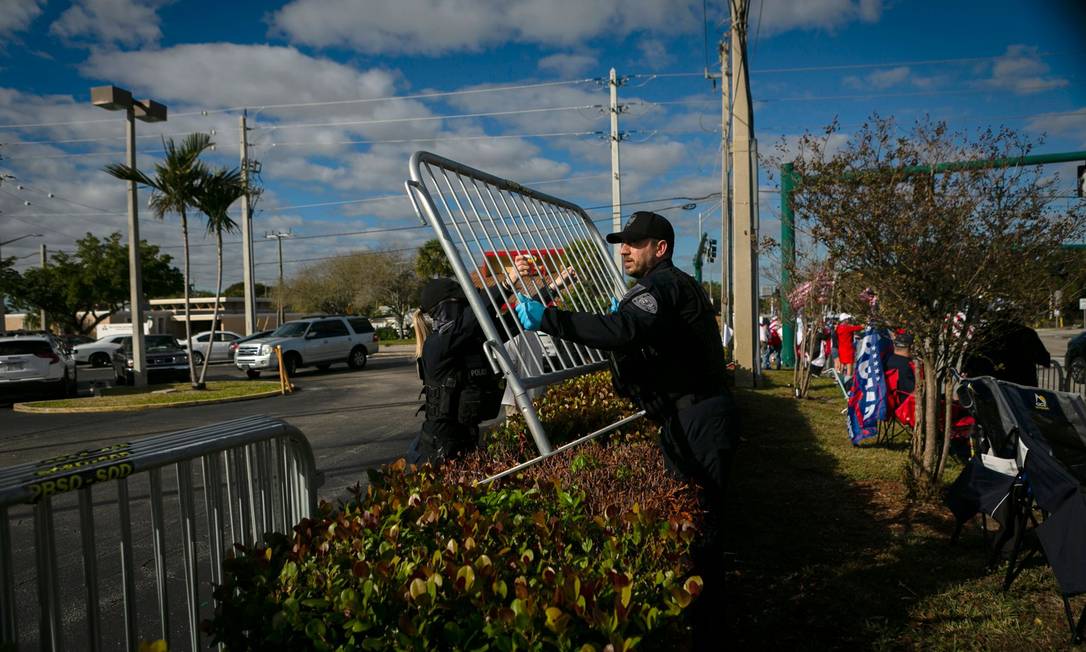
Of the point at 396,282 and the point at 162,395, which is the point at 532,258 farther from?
the point at 396,282

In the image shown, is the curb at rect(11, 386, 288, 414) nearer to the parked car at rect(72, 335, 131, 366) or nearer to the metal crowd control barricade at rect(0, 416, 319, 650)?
the metal crowd control barricade at rect(0, 416, 319, 650)

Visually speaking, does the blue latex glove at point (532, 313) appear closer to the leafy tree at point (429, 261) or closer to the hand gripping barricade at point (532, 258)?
the hand gripping barricade at point (532, 258)

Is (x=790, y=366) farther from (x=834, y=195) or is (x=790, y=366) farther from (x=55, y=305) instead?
(x=55, y=305)

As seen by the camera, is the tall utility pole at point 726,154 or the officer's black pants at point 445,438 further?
the tall utility pole at point 726,154

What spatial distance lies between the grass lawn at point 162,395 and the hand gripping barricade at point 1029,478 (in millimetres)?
14282

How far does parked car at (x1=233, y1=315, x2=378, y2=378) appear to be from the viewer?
21547 mm

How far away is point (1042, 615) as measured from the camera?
3.55 metres

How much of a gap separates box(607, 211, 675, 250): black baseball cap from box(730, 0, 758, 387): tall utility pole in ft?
33.9

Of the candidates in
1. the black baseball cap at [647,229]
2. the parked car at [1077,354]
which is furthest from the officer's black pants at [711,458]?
the parked car at [1077,354]

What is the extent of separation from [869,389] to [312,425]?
796 centimetres

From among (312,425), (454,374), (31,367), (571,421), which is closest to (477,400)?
(454,374)

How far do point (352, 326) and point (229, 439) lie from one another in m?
23.5

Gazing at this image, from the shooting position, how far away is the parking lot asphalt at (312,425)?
8.53 metres

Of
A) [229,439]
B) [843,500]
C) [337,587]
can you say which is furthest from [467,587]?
[843,500]
